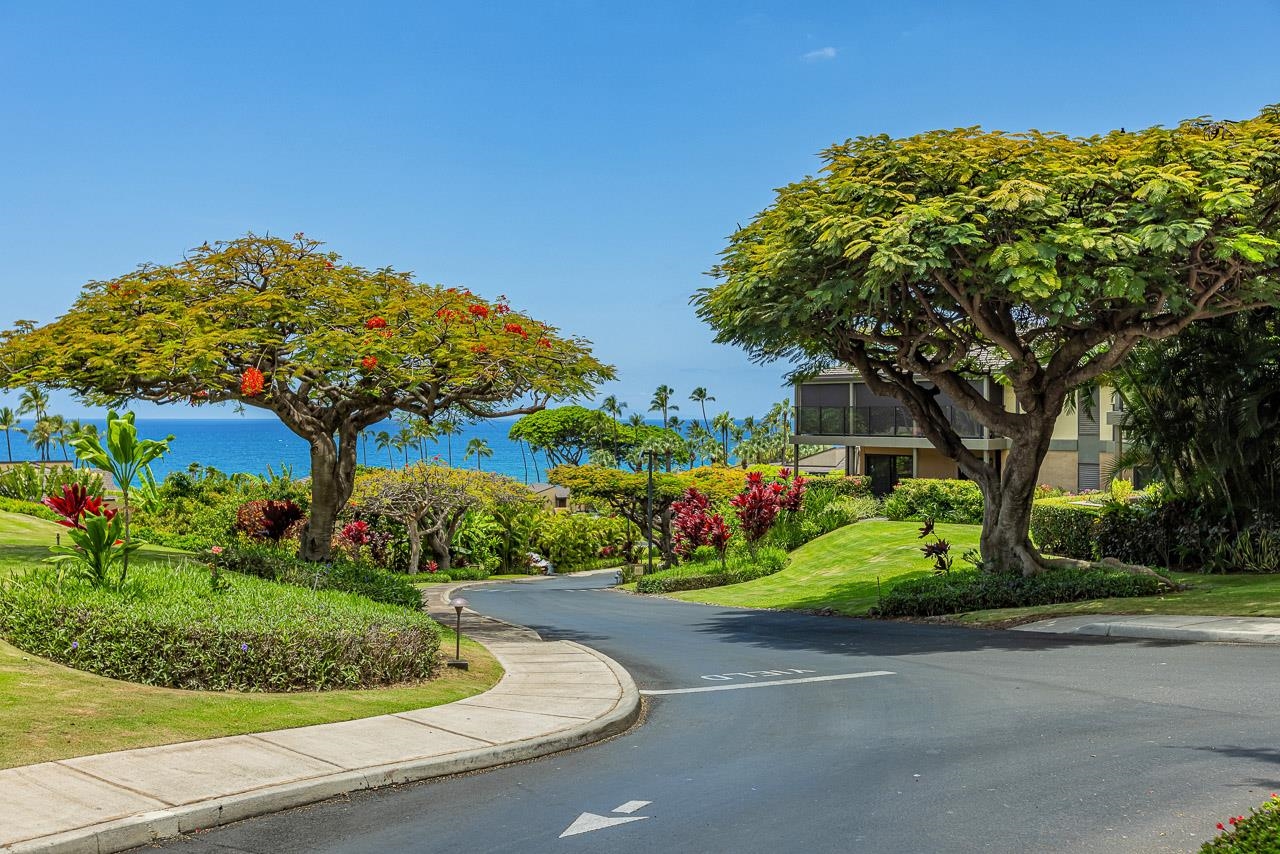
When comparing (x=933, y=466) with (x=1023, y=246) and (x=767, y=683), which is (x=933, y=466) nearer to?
(x=1023, y=246)

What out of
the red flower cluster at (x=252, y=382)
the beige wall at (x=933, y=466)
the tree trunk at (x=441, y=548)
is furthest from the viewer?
the tree trunk at (x=441, y=548)

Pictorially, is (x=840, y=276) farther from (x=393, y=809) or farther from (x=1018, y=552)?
(x=393, y=809)

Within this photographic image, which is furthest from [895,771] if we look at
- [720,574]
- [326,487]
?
[720,574]

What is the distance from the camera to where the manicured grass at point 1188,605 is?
16.6m

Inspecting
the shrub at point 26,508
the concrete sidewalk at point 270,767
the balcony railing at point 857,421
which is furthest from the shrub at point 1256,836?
the balcony railing at point 857,421

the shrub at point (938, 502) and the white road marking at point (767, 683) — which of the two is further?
the shrub at point (938, 502)

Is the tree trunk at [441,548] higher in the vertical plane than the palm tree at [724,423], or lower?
lower

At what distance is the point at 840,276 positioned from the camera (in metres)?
17.3

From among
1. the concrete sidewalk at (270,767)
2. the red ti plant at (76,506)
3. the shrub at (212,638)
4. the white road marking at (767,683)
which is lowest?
the white road marking at (767,683)

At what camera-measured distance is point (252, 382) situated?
53.8 feet

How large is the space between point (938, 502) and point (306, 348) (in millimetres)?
25473

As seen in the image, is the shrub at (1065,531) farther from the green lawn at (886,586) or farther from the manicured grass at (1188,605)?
the manicured grass at (1188,605)

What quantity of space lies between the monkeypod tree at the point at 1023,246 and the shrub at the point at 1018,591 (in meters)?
0.85

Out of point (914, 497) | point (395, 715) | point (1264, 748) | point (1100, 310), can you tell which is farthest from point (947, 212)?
point (914, 497)
